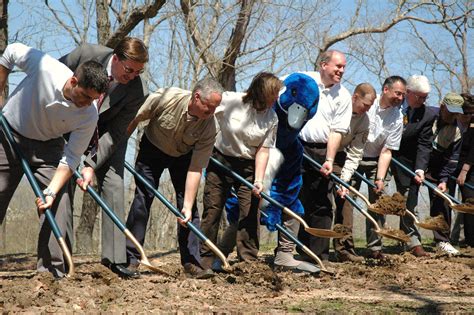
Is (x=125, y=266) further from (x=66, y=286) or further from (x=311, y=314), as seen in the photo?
(x=311, y=314)

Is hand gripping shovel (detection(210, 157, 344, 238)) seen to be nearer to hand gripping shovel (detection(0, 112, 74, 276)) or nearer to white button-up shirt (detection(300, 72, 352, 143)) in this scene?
white button-up shirt (detection(300, 72, 352, 143))

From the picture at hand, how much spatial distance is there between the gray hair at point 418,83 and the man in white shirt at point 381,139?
20.0 inches

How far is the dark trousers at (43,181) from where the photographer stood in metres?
5.75

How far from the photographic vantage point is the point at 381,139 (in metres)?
8.87

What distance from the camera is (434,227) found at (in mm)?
8938

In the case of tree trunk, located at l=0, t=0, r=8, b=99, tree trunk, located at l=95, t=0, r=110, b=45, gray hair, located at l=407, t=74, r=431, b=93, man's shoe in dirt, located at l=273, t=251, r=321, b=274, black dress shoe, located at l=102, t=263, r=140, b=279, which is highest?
tree trunk, located at l=95, t=0, r=110, b=45

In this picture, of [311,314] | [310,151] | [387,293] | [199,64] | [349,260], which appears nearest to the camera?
[311,314]

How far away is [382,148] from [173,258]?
268cm

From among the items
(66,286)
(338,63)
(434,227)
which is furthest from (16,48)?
(434,227)

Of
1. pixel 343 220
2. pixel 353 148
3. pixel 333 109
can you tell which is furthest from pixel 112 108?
pixel 343 220

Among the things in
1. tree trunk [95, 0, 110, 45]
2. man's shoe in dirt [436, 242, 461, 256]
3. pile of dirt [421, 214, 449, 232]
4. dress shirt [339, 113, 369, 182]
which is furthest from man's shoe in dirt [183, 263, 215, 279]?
tree trunk [95, 0, 110, 45]

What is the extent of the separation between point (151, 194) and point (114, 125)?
735 millimetres

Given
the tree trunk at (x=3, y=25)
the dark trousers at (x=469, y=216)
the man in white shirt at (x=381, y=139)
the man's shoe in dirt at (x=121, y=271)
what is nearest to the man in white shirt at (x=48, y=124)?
the man's shoe in dirt at (x=121, y=271)

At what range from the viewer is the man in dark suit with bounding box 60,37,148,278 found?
593 cm
